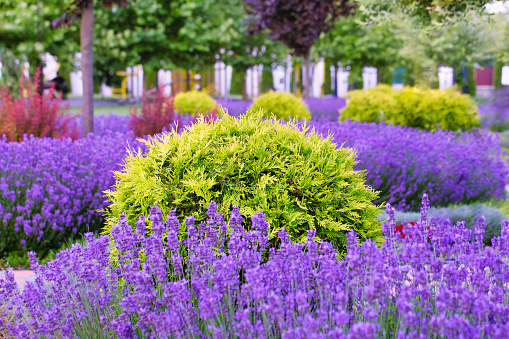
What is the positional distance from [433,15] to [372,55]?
22693 millimetres

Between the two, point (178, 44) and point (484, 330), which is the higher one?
point (178, 44)

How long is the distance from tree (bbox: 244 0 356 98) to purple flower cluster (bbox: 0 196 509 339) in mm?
12344

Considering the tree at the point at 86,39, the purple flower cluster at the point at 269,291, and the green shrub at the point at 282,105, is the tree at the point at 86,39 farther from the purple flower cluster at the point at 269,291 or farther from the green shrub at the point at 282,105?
the green shrub at the point at 282,105

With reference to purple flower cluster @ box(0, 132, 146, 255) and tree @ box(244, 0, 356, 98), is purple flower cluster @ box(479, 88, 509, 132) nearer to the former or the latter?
purple flower cluster @ box(0, 132, 146, 255)

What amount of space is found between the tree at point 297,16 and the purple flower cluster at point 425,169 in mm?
8381

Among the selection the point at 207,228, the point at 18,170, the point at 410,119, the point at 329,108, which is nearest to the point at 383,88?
the point at 329,108

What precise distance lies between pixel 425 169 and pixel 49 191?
14.5 ft

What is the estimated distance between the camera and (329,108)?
15070mm

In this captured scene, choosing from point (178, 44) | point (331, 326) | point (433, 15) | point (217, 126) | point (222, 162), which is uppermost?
point (178, 44)

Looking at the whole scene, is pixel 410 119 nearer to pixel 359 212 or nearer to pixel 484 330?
pixel 359 212

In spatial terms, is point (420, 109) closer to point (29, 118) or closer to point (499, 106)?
point (499, 106)

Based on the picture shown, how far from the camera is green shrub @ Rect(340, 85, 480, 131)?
12.0 meters

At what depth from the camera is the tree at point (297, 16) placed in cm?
1390

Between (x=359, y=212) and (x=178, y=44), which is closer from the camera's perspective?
(x=359, y=212)
